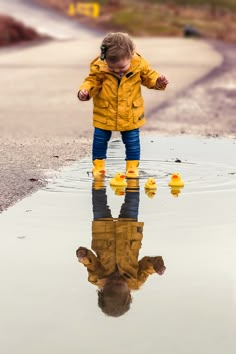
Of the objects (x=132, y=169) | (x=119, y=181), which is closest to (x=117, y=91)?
(x=132, y=169)

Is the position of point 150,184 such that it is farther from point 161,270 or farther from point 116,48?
point 161,270

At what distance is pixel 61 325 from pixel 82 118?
31.5ft

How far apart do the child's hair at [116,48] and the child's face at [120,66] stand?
3 cm

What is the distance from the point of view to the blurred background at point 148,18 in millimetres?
34719

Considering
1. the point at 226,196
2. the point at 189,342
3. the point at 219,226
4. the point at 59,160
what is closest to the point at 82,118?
the point at 59,160

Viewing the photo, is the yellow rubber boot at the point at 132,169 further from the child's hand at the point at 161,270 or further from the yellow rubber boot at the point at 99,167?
the child's hand at the point at 161,270

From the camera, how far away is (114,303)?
4715mm

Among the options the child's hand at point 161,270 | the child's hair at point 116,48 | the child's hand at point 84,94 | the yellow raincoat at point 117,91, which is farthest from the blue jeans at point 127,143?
the child's hand at point 161,270

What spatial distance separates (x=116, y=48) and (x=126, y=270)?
3.27m

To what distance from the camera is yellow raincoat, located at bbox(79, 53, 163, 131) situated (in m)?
8.50

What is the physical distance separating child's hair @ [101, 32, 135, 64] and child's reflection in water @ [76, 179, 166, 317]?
62.9 inches

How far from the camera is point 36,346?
4.12m

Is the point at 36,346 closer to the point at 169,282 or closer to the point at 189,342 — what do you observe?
the point at 189,342

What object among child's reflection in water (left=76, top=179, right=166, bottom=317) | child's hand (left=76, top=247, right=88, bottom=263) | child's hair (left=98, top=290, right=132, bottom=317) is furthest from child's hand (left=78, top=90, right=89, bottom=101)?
child's hair (left=98, top=290, right=132, bottom=317)
